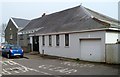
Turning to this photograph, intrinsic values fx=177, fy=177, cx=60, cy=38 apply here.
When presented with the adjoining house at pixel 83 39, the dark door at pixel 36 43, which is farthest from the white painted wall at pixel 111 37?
the dark door at pixel 36 43

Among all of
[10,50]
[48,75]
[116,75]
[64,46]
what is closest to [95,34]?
[64,46]

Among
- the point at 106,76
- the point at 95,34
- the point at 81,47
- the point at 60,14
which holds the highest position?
the point at 60,14

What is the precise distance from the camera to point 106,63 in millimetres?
15164

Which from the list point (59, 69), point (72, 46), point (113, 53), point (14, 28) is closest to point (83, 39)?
point (72, 46)

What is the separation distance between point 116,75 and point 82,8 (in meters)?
14.4

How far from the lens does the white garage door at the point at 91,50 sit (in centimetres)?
1606

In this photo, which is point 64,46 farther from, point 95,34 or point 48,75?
point 48,75

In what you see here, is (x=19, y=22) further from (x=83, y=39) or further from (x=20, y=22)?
(x=83, y=39)

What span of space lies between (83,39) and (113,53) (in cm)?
373

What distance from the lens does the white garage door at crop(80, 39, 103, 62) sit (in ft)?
52.7

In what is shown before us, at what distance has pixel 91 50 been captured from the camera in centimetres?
1680

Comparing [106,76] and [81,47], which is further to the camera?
[81,47]

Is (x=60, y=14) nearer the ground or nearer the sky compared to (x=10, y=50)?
nearer the sky

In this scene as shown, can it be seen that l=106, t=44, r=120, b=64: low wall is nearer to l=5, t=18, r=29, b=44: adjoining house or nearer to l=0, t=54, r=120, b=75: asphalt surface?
l=0, t=54, r=120, b=75: asphalt surface
